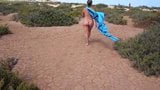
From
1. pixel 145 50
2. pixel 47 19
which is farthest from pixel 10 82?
pixel 47 19

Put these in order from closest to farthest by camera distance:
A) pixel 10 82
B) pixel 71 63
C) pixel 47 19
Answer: pixel 10 82 < pixel 71 63 < pixel 47 19

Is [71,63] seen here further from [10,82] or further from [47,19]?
[47,19]

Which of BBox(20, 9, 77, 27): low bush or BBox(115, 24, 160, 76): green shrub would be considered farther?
BBox(20, 9, 77, 27): low bush

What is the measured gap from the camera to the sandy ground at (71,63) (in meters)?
8.73

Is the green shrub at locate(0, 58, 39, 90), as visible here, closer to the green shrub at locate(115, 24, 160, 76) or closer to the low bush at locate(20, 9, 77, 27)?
the green shrub at locate(115, 24, 160, 76)

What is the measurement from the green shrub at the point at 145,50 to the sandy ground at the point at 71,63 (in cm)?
21

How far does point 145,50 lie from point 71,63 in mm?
2254

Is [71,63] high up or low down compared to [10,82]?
down

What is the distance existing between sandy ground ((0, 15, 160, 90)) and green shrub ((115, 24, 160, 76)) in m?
0.21

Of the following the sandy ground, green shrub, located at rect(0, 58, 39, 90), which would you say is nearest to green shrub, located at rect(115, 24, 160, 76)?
the sandy ground

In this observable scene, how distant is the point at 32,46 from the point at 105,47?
2.43m

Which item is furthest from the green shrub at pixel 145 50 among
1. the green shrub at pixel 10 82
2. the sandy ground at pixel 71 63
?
the green shrub at pixel 10 82

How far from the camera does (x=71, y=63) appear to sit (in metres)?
10.1

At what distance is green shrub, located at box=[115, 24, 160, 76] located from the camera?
9.68 meters
